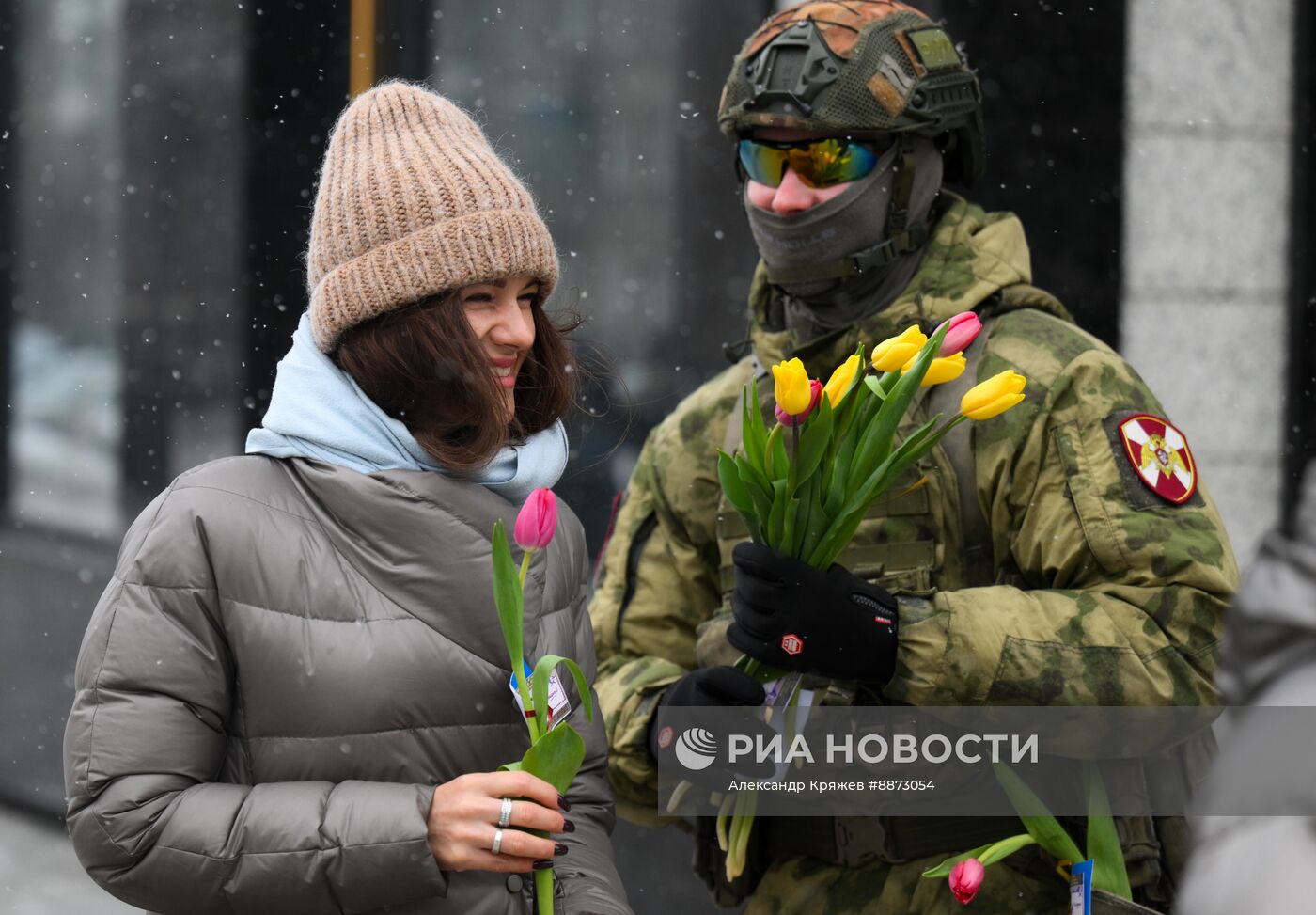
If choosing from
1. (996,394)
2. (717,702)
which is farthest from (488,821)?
(996,394)

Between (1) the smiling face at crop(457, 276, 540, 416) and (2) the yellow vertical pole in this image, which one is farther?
(2) the yellow vertical pole

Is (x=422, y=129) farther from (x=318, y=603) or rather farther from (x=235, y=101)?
(x=235, y=101)

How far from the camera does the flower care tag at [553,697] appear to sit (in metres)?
2.11

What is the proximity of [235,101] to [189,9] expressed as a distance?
376mm

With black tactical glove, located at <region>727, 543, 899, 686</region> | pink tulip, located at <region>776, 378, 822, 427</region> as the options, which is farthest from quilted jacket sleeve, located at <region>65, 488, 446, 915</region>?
pink tulip, located at <region>776, 378, 822, 427</region>

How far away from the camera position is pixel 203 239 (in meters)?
5.34

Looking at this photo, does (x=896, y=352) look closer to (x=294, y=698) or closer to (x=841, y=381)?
(x=841, y=381)

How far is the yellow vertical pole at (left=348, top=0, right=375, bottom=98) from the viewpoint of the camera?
4746 mm

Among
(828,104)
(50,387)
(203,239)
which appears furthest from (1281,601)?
(50,387)

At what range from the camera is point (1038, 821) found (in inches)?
97.3

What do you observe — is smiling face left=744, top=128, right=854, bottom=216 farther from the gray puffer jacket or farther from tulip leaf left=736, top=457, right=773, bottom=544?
the gray puffer jacket

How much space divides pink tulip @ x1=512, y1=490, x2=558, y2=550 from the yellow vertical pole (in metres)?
2.95

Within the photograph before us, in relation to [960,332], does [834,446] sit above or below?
below

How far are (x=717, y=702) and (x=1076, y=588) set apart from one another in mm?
565
